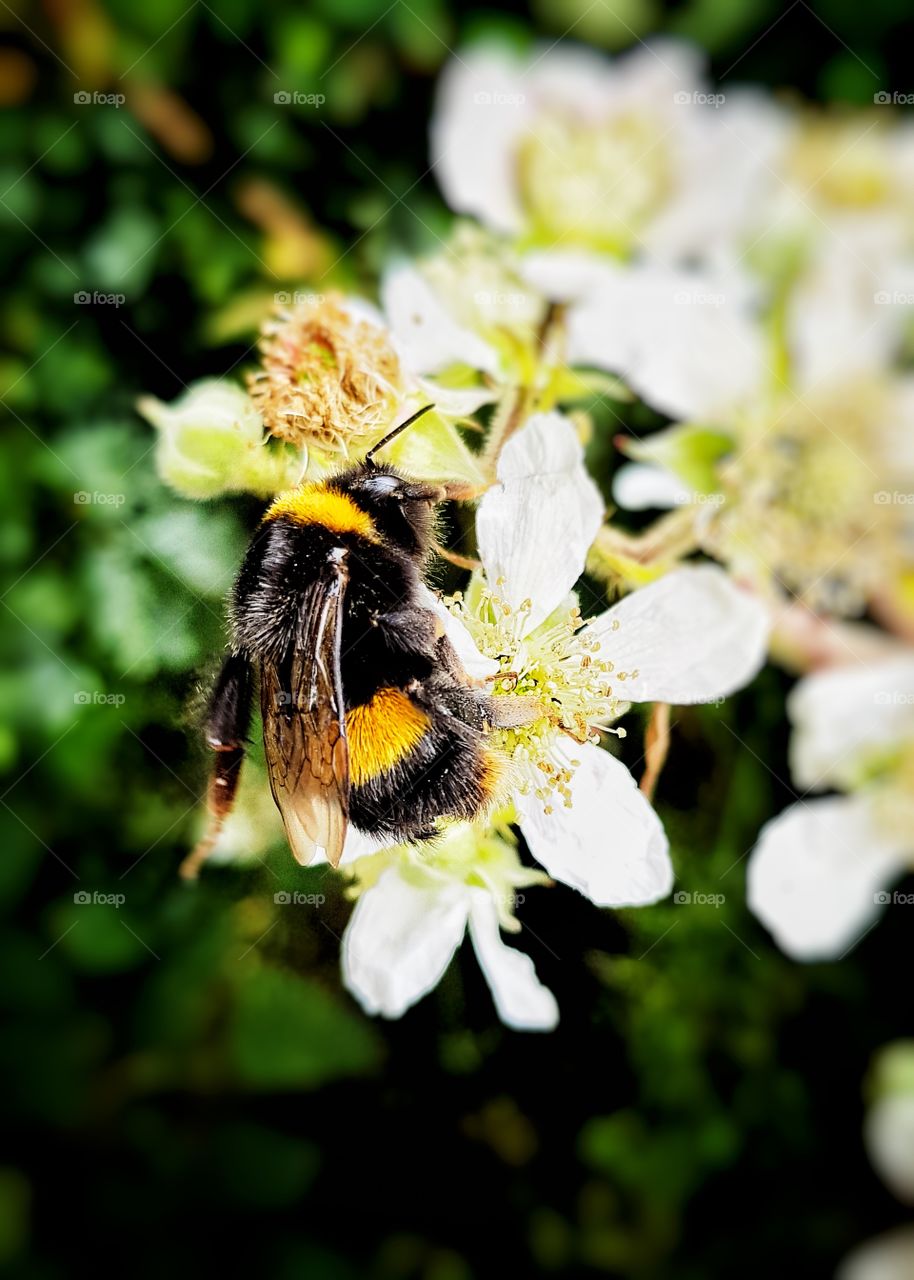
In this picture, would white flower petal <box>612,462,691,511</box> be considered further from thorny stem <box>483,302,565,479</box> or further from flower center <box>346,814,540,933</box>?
flower center <box>346,814,540,933</box>

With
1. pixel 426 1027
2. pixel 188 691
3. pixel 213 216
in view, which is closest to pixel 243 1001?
pixel 426 1027

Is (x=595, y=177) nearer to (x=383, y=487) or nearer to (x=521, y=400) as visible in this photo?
(x=521, y=400)

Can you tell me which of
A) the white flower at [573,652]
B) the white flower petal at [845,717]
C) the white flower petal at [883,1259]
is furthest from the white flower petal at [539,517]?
the white flower petal at [883,1259]

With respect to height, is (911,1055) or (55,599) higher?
(55,599)

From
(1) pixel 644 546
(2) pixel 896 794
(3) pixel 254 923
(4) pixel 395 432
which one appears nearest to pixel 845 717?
(2) pixel 896 794

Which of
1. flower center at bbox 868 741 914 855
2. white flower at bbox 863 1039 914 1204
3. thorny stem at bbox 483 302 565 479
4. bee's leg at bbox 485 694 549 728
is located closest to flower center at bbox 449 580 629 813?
bee's leg at bbox 485 694 549 728

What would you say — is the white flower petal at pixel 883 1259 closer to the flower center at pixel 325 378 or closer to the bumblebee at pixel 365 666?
the bumblebee at pixel 365 666

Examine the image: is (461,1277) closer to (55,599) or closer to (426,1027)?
(426,1027)
